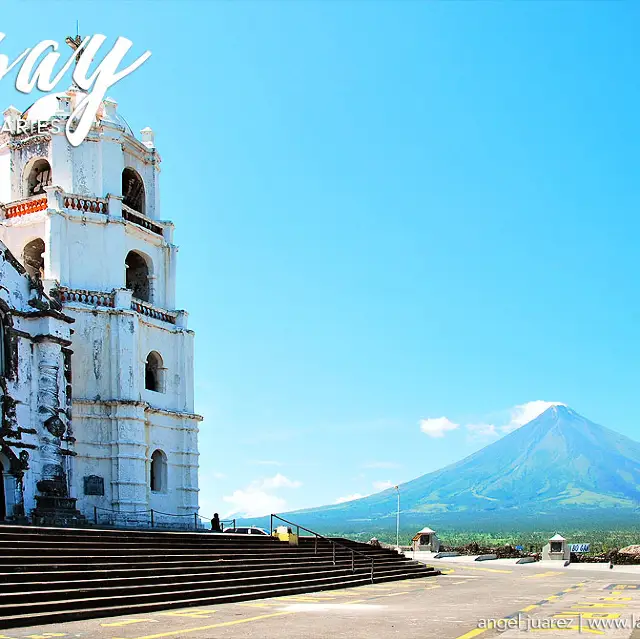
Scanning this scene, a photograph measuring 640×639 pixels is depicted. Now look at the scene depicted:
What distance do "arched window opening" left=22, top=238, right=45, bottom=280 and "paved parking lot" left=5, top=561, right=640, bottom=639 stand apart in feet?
61.3

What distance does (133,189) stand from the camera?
38.7 meters

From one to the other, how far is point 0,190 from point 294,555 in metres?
19.1

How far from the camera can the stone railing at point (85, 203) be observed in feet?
116

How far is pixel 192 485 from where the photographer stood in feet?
123

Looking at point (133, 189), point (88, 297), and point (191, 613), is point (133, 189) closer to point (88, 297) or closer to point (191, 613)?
point (88, 297)

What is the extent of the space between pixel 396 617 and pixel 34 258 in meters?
24.5

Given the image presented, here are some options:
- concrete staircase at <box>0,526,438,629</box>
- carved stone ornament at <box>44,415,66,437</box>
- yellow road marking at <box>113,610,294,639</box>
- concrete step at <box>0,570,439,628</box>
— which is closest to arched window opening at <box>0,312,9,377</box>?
carved stone ornament at <box>44,415,66,437</box>

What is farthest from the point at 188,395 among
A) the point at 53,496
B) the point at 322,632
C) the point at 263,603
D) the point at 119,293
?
the point at 322,632

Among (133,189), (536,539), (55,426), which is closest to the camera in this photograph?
(55,426)

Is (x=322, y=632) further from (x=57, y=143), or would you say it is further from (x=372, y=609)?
(x=57, y=143)

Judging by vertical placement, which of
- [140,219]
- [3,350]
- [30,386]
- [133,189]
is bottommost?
[30,386]

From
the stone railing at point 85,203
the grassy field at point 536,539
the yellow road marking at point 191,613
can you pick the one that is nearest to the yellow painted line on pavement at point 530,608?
the yellow road marking at point 191,613

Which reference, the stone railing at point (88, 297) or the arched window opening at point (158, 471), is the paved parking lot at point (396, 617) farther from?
the stone railing at point (88, 297)

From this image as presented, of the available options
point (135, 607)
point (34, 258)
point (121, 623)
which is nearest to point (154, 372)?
point (34, 258)
